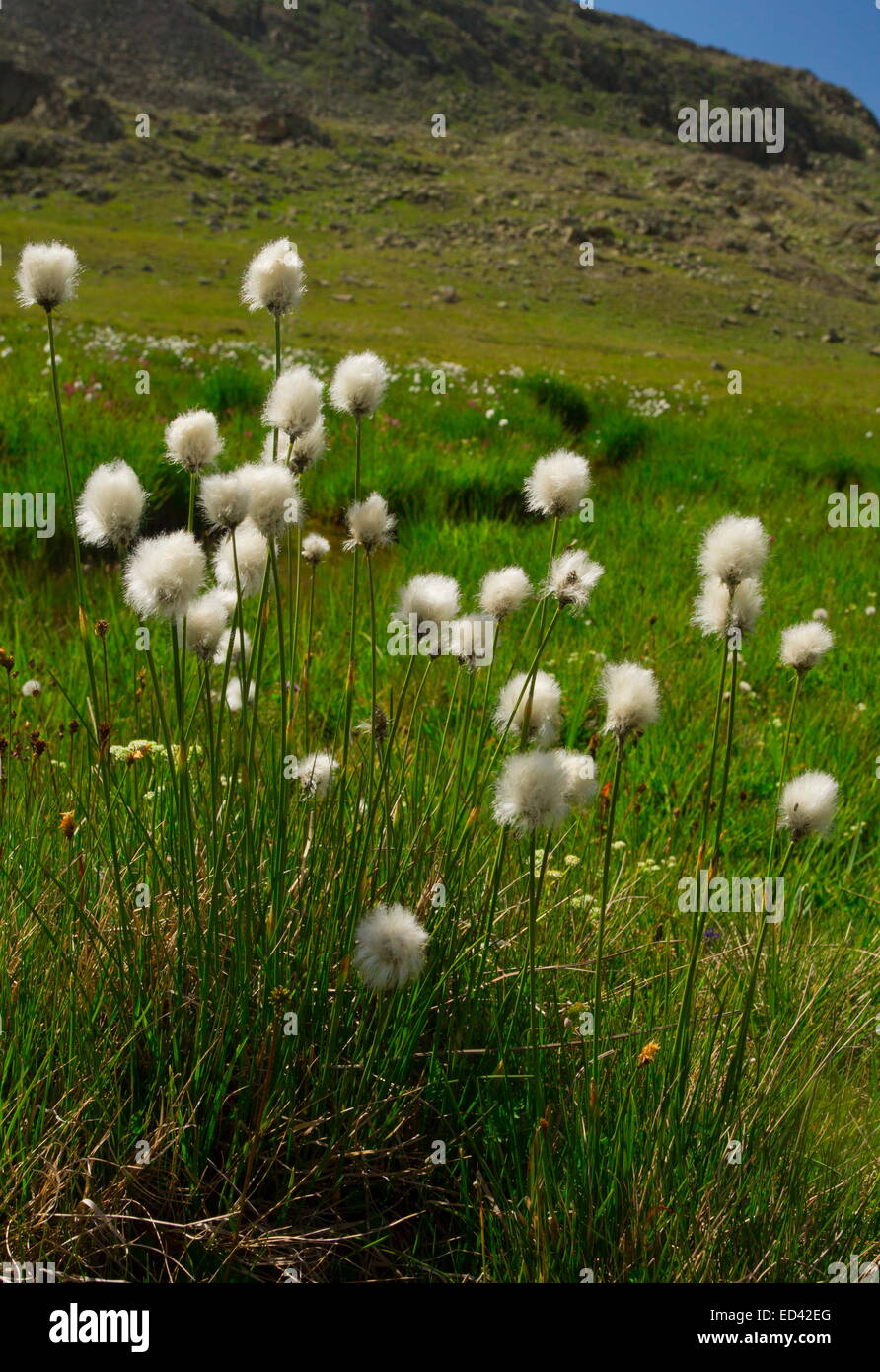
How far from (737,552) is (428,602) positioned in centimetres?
66

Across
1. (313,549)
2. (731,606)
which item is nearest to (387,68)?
(313,549)

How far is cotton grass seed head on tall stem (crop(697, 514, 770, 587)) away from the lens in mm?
1679

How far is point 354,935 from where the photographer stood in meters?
1.91

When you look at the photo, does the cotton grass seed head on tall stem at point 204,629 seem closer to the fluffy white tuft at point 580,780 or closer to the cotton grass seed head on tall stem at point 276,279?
the cotton grass seed head on tall stem at point 276,279

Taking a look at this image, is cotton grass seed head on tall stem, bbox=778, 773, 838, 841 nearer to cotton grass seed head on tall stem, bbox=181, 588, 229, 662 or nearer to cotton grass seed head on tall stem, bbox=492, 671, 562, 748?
cotton grass seed head on tall stem, bbox=492, 671, 562, 748

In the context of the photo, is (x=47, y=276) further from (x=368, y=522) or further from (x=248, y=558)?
(x=368, y=522)

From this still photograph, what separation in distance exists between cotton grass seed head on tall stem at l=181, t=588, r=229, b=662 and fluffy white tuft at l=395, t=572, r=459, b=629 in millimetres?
394

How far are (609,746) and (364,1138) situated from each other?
269cm

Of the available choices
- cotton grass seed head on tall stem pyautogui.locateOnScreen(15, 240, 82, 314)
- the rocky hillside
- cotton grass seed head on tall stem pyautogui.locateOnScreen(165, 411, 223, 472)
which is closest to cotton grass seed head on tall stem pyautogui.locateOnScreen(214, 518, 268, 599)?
cotton grass seed head on tall stem pyautogui.locateOnScreen(165, 411, 223, 472)

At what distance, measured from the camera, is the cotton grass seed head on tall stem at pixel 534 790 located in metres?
1.64

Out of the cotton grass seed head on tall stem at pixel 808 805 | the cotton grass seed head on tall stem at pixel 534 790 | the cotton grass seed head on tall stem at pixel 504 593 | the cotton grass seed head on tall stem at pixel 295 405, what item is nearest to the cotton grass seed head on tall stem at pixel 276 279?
the cotton grass seed head on tall stem at pixel 295 405

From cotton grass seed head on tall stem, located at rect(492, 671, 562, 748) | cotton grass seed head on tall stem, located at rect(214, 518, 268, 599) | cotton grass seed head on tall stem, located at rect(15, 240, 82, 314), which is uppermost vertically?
cotton grass seed head on tall stem, located at rect(15, 240, 82, 314)

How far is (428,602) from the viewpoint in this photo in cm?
206

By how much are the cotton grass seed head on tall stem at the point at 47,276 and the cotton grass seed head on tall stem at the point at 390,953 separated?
1.29 meters
